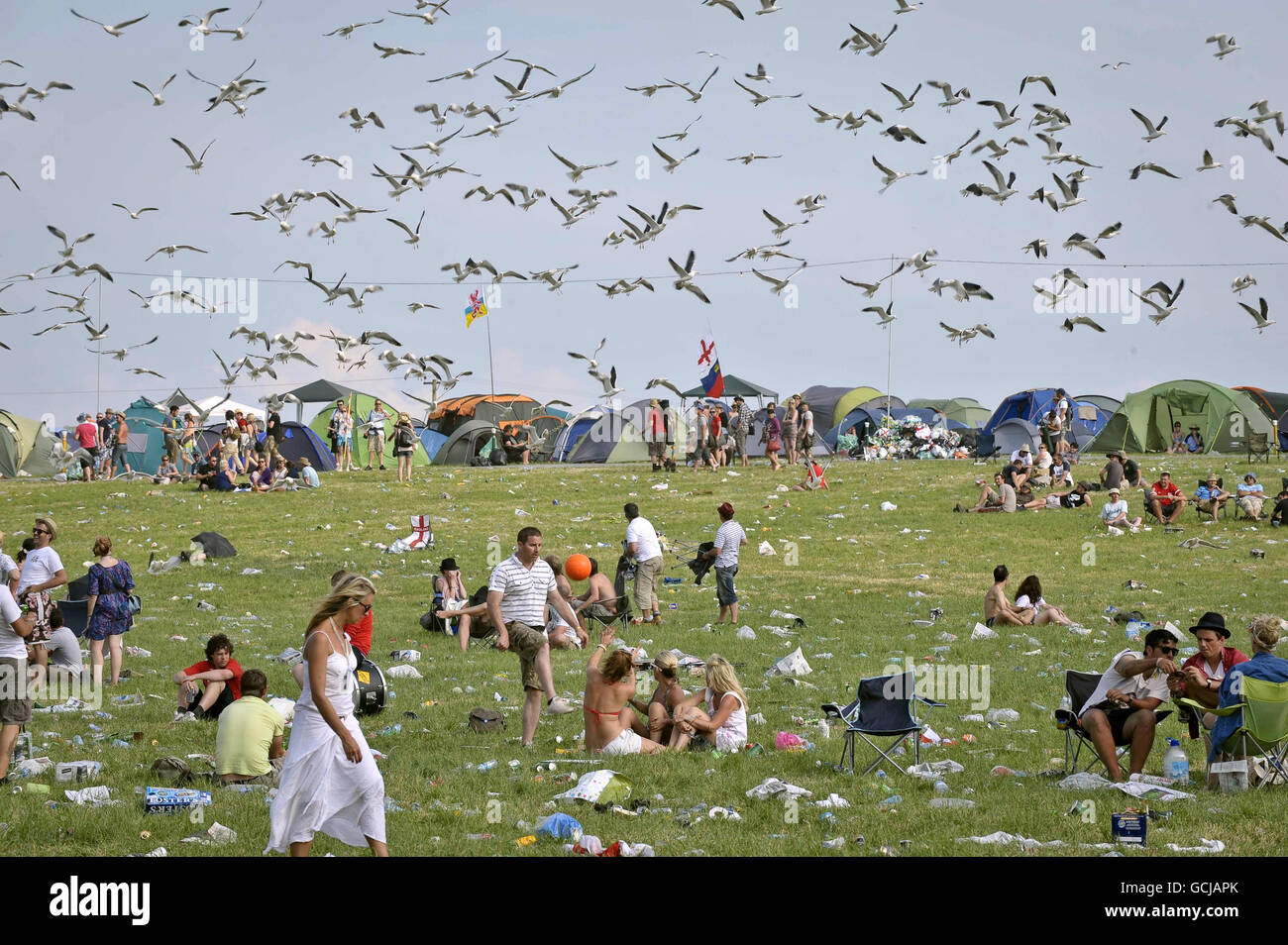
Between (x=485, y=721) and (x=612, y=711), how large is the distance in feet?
4.61

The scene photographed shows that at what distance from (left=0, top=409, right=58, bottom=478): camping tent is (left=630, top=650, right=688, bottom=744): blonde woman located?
111ft

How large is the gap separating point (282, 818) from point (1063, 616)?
12714 millimetres

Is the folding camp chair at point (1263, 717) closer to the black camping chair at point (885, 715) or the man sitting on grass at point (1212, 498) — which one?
the black camping chair at point (885, 715)

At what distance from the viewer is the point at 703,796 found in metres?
8.90

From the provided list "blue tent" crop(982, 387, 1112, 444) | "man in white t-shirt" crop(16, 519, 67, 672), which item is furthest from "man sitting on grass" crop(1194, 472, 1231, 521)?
"man in white t-shirt" crop(16, 519, 67, 672)

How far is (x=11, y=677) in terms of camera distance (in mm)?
9281

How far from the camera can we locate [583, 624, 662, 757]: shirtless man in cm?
1030

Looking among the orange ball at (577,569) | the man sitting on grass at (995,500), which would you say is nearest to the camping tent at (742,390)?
the man sitting on grass at (995,500)

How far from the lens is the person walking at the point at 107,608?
523 inches

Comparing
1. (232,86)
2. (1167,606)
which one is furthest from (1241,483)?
(232,86)

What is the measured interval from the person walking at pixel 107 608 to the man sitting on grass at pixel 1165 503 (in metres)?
19.0

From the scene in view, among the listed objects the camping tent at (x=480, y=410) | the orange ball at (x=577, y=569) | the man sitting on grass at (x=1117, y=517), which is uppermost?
the camping tent at (x=480, y=410)

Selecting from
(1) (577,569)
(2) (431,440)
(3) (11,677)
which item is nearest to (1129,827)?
(3) (11,677)
